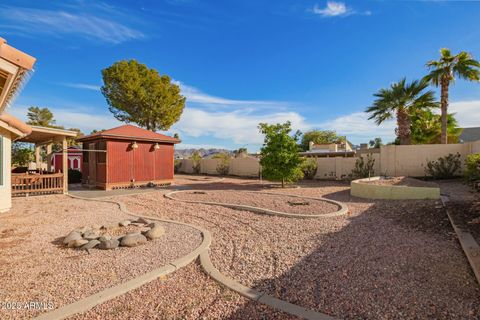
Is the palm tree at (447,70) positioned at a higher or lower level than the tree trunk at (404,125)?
higher

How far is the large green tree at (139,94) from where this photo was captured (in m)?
21.9

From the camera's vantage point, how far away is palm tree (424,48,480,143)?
12.4m

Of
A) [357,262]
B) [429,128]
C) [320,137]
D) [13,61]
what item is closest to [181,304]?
[357,262]

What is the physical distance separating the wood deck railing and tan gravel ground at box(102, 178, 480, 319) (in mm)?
7817

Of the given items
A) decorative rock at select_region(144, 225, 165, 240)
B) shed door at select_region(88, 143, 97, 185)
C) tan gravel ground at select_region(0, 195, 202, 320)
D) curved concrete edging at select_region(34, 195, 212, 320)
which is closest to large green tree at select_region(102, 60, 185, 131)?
shed door at select_region(88, 143, 97, 185)

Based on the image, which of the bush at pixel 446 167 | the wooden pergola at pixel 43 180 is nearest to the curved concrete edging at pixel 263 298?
the wooden pergola at pixel 43 180

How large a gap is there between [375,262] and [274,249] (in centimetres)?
148

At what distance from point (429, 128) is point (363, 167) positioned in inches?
286

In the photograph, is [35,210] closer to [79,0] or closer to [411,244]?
[79,0]

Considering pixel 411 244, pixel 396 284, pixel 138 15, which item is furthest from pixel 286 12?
pixel 396 284

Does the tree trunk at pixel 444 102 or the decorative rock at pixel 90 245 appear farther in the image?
the tree trunk at pixel 444 102

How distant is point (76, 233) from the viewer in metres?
4.39

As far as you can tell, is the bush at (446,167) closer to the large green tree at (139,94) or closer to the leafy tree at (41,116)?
the large green tree at (139,94)

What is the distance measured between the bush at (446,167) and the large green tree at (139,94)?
21.2 m
